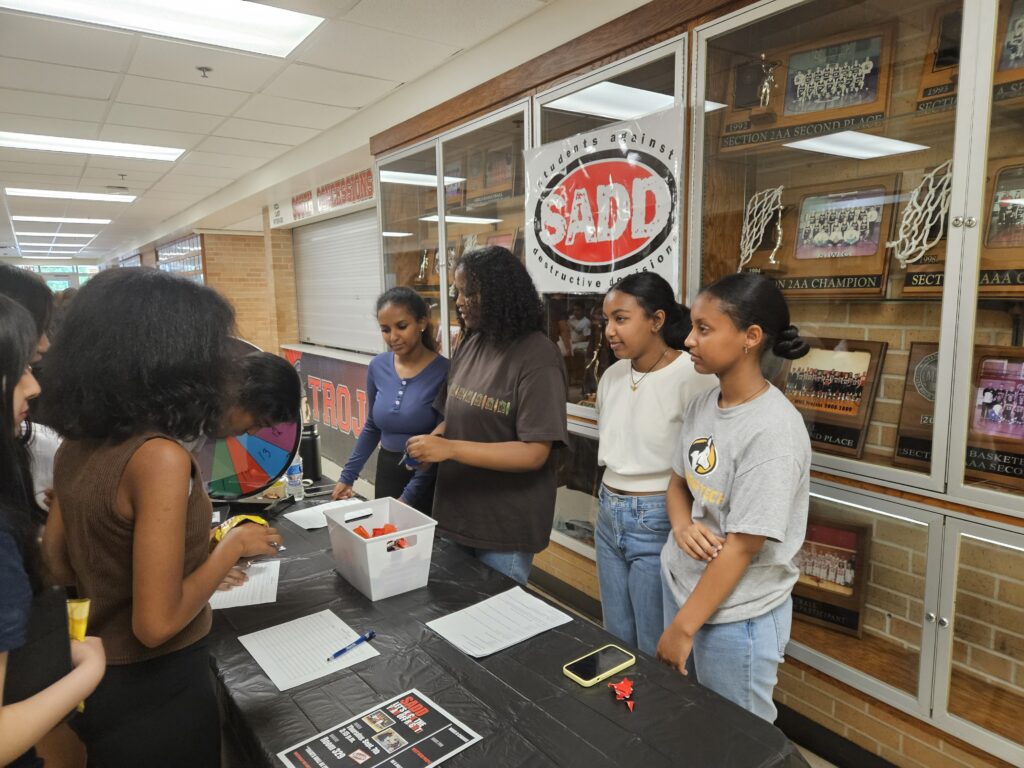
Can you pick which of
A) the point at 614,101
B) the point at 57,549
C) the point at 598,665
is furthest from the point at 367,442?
the point at 614,101

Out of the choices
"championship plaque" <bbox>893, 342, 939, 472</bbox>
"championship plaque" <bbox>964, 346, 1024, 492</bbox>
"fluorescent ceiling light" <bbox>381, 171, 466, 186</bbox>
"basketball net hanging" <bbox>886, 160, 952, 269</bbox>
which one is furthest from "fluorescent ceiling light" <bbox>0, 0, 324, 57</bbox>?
"championship plaque" <bbox>964, 346, 1024, 492</bbox>

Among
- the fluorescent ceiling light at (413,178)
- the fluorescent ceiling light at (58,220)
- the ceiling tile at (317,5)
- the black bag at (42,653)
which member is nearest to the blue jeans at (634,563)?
the black bag at (42,653)

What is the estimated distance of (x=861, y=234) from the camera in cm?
186

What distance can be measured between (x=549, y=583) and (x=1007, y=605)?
1805mm

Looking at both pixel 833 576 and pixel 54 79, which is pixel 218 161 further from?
pixel 833 576

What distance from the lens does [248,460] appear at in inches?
77.6

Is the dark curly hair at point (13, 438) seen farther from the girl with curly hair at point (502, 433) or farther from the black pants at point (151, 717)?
the girl with curly hair at point (502, 433)

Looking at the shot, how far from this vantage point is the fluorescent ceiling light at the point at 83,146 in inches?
177

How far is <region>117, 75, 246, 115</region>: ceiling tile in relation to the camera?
134 inches

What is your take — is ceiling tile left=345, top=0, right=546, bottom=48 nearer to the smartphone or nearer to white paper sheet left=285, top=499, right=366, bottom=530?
white paper sheet left=285, top=499, right=366, bottom=530

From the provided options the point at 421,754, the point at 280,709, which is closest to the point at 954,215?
the point at 421,754

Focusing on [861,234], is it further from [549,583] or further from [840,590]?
[549,583]

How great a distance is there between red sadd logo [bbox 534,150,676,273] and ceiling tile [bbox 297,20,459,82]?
3.76ft

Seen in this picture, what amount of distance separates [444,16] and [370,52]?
21.5 inches
